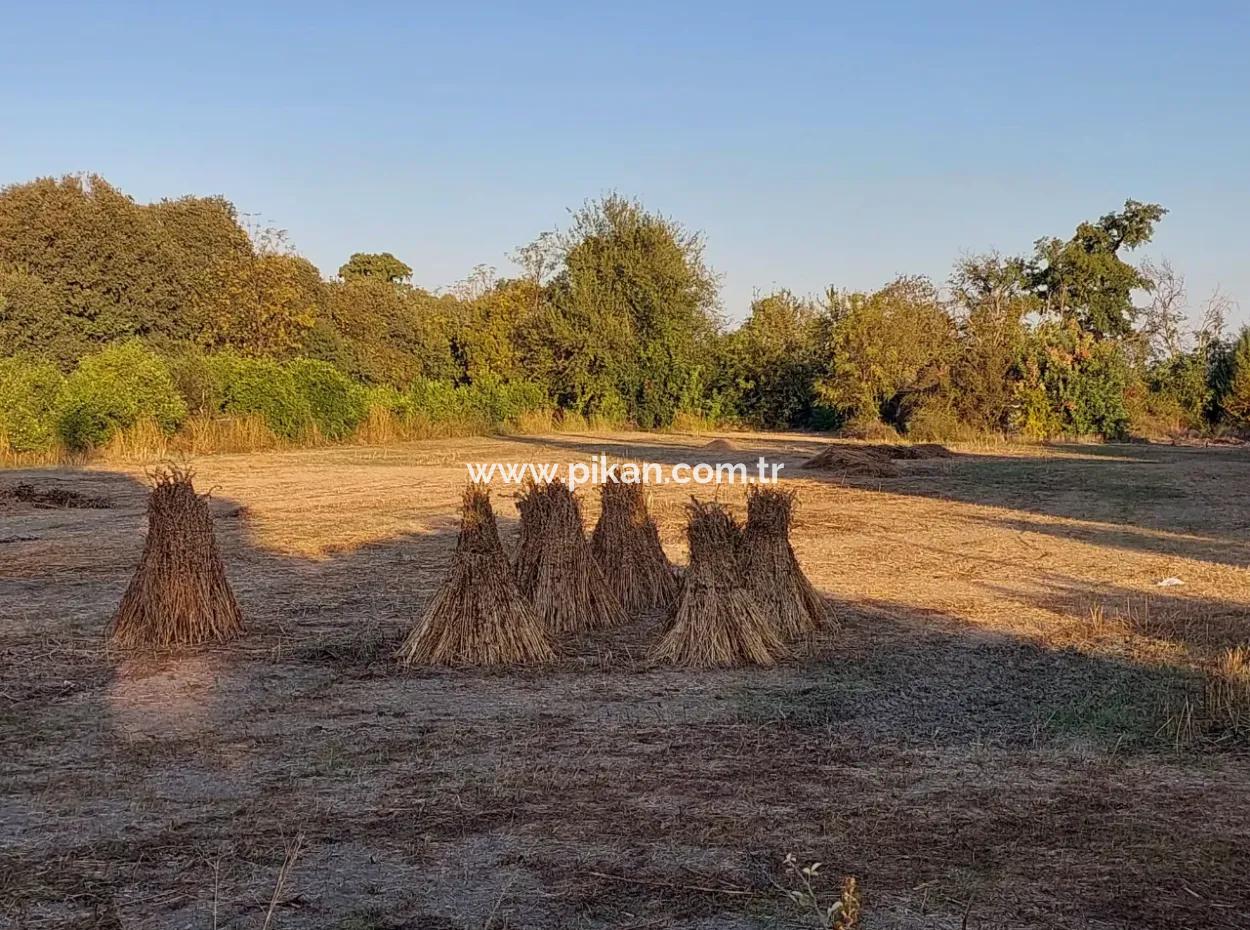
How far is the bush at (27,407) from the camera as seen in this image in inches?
812

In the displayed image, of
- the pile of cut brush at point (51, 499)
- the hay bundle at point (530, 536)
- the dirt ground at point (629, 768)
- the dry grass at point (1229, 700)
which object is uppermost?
the hay bundle at point (530, 536)

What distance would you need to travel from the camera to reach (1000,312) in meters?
30.6

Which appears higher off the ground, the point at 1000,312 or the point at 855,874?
the point at 1000,312

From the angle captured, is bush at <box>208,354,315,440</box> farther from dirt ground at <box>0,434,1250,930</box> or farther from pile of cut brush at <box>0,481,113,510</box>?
dirt ground at <box>0,434,1250,930</box>

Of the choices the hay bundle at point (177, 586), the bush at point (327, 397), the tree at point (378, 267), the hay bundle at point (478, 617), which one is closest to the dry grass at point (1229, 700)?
the hay bundle at point (478, 617)

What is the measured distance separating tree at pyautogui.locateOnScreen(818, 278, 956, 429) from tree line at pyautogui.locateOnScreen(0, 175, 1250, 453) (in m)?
0.06

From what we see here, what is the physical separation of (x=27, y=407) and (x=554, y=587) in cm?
1710

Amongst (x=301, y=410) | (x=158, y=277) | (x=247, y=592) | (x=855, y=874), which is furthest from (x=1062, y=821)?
(x=158, y=277)

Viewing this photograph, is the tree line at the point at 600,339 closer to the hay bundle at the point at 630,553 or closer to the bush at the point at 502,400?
the bush at the point at 502,400

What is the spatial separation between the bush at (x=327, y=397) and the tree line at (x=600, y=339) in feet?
0.18

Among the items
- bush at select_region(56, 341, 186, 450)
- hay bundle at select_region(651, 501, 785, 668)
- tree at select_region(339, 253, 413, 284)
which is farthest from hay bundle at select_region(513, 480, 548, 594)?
tree at select_region(339, 253, 413, 284)

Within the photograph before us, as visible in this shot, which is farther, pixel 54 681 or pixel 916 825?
pixel 54 681

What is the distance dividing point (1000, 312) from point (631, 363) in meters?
11.1

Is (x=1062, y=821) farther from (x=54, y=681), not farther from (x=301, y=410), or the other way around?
(x=301, y=410)
